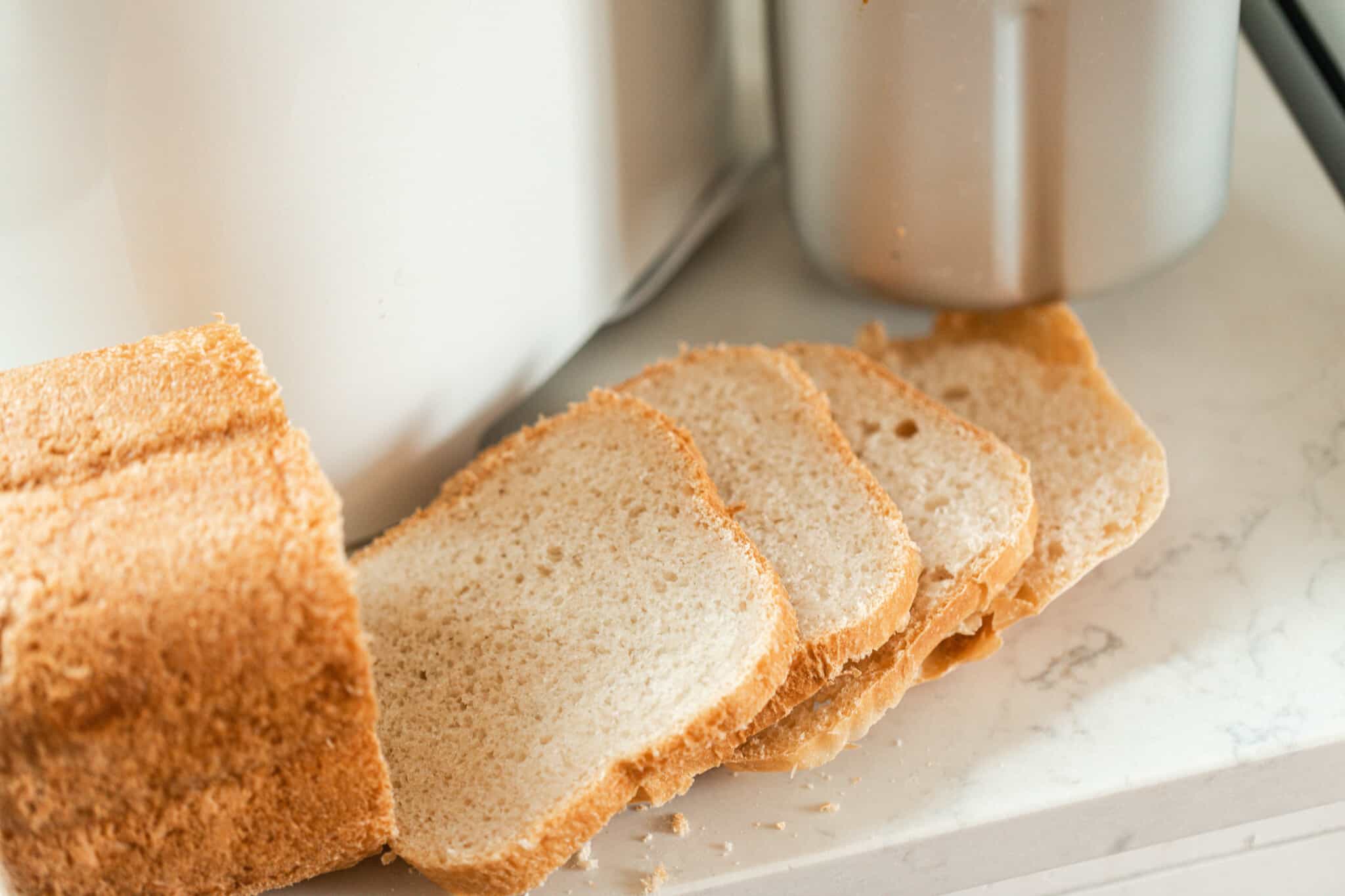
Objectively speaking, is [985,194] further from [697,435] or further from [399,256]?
[399,256]

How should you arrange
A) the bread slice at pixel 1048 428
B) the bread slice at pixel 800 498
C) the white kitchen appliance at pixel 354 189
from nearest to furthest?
1. the white kitchen appliance at pixel 354 189
2. the bread slice at pixel 800 498
3. the bread slice at pixel 1048 428

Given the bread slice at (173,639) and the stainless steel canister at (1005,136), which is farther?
the stainless steel canister at (1005,136)

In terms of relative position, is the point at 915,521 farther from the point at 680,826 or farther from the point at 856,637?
the point at 680,826

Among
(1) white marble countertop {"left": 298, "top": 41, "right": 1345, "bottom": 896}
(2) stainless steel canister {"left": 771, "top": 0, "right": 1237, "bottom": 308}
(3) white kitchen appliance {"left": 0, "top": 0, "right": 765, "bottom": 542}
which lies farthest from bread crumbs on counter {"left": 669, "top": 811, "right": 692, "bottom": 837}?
(2) stainless steel canister {"left": 771, "top": 0, "right": 1237, "bottom": 308}

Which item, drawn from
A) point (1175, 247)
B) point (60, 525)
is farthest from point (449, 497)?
point (1175, 247)

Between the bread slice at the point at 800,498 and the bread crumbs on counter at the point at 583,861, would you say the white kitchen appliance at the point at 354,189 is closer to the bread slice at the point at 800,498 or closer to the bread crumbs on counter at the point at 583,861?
the bread slice at the point at 800,498

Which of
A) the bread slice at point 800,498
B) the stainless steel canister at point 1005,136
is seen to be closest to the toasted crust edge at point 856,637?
the bread slice at point 800,498

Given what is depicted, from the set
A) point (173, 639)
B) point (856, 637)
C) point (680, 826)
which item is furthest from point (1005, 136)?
point (173, 639)
